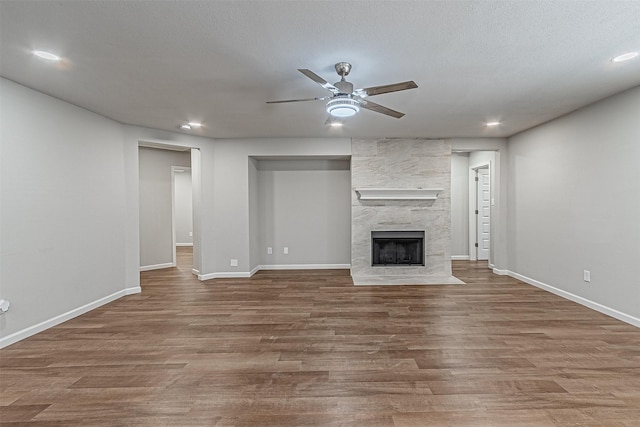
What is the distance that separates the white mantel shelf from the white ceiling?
5.83 feet

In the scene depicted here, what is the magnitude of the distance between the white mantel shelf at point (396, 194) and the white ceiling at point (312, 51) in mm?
1777

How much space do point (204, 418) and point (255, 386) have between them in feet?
1.29

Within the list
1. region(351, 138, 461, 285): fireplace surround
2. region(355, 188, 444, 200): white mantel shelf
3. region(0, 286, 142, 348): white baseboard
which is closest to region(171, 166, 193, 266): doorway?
region(0, 286, 142, 348): white baseboard

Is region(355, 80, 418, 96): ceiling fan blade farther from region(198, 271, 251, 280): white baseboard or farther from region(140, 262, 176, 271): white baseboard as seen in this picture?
region(140, 262, 176, 271): white baseboard

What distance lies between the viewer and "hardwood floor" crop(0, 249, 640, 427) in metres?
1.81

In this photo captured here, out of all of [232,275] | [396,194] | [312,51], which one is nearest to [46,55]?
[312,51]

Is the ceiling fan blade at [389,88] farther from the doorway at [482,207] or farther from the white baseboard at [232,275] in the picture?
the doorway at [482,207]

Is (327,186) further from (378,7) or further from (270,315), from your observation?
(378,7)

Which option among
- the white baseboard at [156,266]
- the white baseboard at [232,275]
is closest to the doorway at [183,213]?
the white baseboard at [156,266]

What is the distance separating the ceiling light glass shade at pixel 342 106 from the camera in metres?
2.49

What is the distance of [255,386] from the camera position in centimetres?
209

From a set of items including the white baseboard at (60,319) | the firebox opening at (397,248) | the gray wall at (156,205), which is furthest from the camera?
the gray wall at (156,205)

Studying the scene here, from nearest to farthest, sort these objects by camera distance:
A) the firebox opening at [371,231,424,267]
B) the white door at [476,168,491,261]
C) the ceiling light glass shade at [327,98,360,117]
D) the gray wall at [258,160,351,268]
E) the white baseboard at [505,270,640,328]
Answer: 1. the ceiling light glass shade at [327,98,360,117]
2. the white baseboard at [505,270,640,328]
3. the firebox opening at [371,231,424,267]
4. the gray wall at [258,160,351,268]
5. the white door at [476,168,491,261]

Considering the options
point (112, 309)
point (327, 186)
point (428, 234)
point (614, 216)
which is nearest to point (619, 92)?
point (614, 216)
